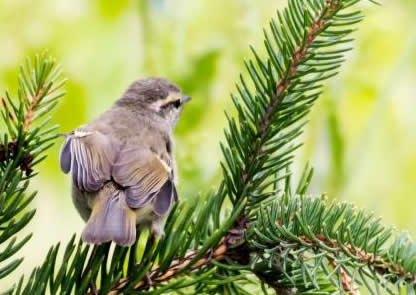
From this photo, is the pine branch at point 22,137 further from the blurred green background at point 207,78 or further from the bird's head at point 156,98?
the bird's head at point 156,98

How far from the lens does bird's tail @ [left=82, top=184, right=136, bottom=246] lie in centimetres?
192

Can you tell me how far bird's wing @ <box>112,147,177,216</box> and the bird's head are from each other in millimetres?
357

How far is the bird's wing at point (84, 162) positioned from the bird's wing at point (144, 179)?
4 cm

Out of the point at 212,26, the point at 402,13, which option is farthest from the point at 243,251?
the point at 402,13

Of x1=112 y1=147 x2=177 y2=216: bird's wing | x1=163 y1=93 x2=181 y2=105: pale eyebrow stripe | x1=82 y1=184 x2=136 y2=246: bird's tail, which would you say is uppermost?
x1=163 y1=93 x2=181 y2=105: pale eyebrow stripe

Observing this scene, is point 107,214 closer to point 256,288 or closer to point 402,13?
point 256,288

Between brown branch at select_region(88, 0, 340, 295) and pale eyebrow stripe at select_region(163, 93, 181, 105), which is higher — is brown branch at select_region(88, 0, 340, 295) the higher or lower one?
the lower one

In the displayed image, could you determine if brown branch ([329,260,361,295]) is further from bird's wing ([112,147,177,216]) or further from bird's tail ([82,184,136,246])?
bird's wing ([112,147,177,216])

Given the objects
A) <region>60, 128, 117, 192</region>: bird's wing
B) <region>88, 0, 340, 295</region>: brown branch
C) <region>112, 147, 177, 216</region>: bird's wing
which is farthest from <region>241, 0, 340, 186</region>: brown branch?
<region>60, 128, 117, 192</region>: bird's wing

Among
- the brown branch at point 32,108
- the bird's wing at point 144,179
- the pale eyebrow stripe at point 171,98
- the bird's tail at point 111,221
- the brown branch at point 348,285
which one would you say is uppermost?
the pale eyebrow stripe at point 171,98

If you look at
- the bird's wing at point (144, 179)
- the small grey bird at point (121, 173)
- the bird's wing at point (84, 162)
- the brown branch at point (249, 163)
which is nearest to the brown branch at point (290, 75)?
the brown branch at point (249, 163)

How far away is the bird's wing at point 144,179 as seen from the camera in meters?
2.22

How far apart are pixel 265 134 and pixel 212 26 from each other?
1.10 meters

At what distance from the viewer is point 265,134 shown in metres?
1.71
